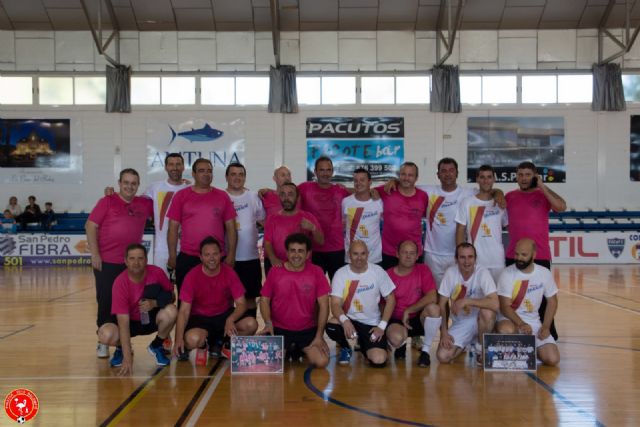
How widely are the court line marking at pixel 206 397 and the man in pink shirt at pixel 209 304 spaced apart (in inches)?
12.7

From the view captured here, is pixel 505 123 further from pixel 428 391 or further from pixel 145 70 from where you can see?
pixel 428 391

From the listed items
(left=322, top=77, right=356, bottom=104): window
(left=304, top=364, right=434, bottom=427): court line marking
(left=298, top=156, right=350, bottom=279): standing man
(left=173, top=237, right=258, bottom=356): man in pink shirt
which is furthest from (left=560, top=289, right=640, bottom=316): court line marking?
(left=322, top=77, right=356, bottom=104): window

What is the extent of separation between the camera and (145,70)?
19.6 meters

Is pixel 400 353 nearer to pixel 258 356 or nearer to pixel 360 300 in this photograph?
pixel 360 300

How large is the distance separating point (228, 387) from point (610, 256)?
49.7ft

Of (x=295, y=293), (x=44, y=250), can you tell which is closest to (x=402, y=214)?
(x=295, y=293)

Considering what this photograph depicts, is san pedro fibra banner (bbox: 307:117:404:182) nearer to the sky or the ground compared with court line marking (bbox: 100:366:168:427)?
nearer to the sky

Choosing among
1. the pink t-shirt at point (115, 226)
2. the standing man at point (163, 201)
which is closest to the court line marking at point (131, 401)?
the pink t-shirt at point (115, 226)

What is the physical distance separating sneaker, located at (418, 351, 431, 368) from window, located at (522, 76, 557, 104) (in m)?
15.6

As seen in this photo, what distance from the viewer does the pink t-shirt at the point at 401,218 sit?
655cm

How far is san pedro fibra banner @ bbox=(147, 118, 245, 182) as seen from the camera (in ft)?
64.5

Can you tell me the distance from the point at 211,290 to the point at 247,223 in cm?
105

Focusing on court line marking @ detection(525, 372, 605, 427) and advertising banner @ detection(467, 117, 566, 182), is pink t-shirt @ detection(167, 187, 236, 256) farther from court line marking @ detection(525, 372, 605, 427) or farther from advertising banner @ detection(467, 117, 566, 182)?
advertising banner @ detection(467, 117, 566, 182)

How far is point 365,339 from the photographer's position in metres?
5.84
